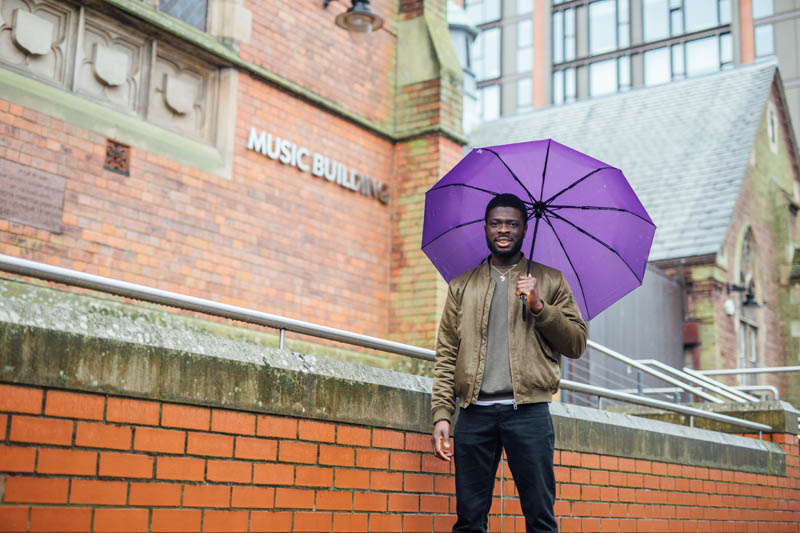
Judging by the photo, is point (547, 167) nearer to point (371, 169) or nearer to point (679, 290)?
point (371, 169)

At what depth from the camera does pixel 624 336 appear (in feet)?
54.0

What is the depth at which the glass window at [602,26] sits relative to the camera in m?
52.2

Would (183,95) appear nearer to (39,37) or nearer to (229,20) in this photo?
(229,20)

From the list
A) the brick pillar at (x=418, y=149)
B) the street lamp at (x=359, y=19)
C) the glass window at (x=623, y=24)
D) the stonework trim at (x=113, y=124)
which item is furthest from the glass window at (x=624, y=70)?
the stonework trim at (x=113, y=124)

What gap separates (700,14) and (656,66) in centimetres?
331

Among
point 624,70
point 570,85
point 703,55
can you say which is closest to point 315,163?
point 703,55

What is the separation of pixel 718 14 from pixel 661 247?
3433 cm

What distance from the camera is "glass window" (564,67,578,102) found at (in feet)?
173

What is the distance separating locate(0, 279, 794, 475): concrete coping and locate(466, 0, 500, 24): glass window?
52774 mm

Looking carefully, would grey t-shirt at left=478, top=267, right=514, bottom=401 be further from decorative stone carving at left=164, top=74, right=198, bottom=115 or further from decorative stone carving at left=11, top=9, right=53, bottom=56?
decorative stone carving at left=164, top=74, right=198, bottom=115

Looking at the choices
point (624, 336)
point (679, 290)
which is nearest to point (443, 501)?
point (624, 336)

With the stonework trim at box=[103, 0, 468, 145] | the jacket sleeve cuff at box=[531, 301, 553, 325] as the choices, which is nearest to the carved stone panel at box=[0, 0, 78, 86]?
the stonework trim at box=[103, 0, 468, 145]

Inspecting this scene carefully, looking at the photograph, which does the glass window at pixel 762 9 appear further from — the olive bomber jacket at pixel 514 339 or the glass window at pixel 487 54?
the olive bomber jacket at pixel 514 339

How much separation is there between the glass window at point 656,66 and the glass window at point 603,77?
1.90 m
